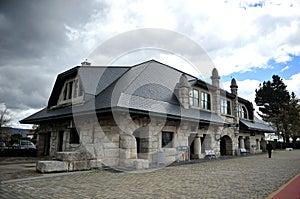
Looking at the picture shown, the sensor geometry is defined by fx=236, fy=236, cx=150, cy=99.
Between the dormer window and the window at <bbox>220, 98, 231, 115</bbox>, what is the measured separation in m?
11.7

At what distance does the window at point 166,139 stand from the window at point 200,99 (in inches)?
140

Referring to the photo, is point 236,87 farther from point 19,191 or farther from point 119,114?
point 19,191

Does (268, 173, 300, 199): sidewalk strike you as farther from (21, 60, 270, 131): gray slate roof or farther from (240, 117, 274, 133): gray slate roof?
(240, 117, 274, 133): gray slate roof

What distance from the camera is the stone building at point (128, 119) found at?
986 cm

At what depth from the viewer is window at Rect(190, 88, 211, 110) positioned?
16.2m

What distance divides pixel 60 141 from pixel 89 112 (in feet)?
17.3

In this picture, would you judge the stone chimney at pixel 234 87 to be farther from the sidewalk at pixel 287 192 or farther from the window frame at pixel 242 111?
the sidewalk at pixel 287 192

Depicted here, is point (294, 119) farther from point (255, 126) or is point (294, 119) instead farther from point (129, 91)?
point (129, 91)

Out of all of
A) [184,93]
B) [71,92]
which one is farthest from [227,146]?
[71,92]

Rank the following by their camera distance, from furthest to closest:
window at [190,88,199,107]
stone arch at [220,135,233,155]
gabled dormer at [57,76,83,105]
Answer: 1. stone arch at [220,135,233,155]
2. window at [190,88,199,107]
3. gabled dormer at [57,76,83,105]

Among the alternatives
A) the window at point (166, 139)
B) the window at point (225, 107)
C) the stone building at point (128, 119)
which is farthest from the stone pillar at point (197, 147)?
the window at point (225, 107)

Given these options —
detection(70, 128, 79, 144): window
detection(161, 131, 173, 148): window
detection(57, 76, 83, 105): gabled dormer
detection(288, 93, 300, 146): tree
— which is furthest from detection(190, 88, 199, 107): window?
detection(288, 93, 300, 146): tree

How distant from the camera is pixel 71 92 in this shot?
14.9m

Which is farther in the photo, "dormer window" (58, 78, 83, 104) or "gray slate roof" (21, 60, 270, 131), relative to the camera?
"dormer window" (58, 78, 83, 104)
